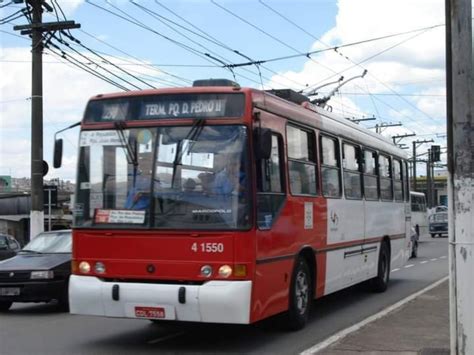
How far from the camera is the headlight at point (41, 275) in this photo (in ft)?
36.5

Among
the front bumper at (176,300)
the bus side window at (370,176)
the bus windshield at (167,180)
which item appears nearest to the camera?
the front bumper at (176,300)

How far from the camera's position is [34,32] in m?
19.2

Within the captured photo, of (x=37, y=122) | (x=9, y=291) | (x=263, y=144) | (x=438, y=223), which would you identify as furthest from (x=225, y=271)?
(x=438, y=223)

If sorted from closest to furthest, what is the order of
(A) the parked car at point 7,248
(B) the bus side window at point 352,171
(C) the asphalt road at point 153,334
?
1. (C) the asphalt road at point 153,334
2. (B) the bus side window at point 352,171
3. (A) the parked car at point 7,248

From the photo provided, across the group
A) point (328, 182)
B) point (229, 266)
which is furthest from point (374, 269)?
point (229, 266)

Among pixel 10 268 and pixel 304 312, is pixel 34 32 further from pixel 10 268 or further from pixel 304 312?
pixel 304 312

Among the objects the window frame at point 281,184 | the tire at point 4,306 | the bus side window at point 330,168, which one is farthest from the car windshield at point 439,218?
the window frame at point 281,184

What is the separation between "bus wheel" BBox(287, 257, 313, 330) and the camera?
8.88 m

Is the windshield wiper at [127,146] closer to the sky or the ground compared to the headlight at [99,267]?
closer to the sky

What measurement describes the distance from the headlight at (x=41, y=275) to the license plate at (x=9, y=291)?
339 millimetres

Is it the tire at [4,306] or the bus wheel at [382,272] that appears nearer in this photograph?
the tire at [4,306]

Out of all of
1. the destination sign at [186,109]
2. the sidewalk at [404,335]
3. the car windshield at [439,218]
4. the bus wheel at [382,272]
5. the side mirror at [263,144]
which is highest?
the destination sign at [186,109]

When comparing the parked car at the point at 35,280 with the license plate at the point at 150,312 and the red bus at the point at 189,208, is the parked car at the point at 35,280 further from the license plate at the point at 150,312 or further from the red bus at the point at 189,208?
the license plate at the point at 150,312

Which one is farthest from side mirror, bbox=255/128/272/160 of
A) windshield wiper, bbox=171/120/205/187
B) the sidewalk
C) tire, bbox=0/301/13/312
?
tire, bbox=0/301/13/312
